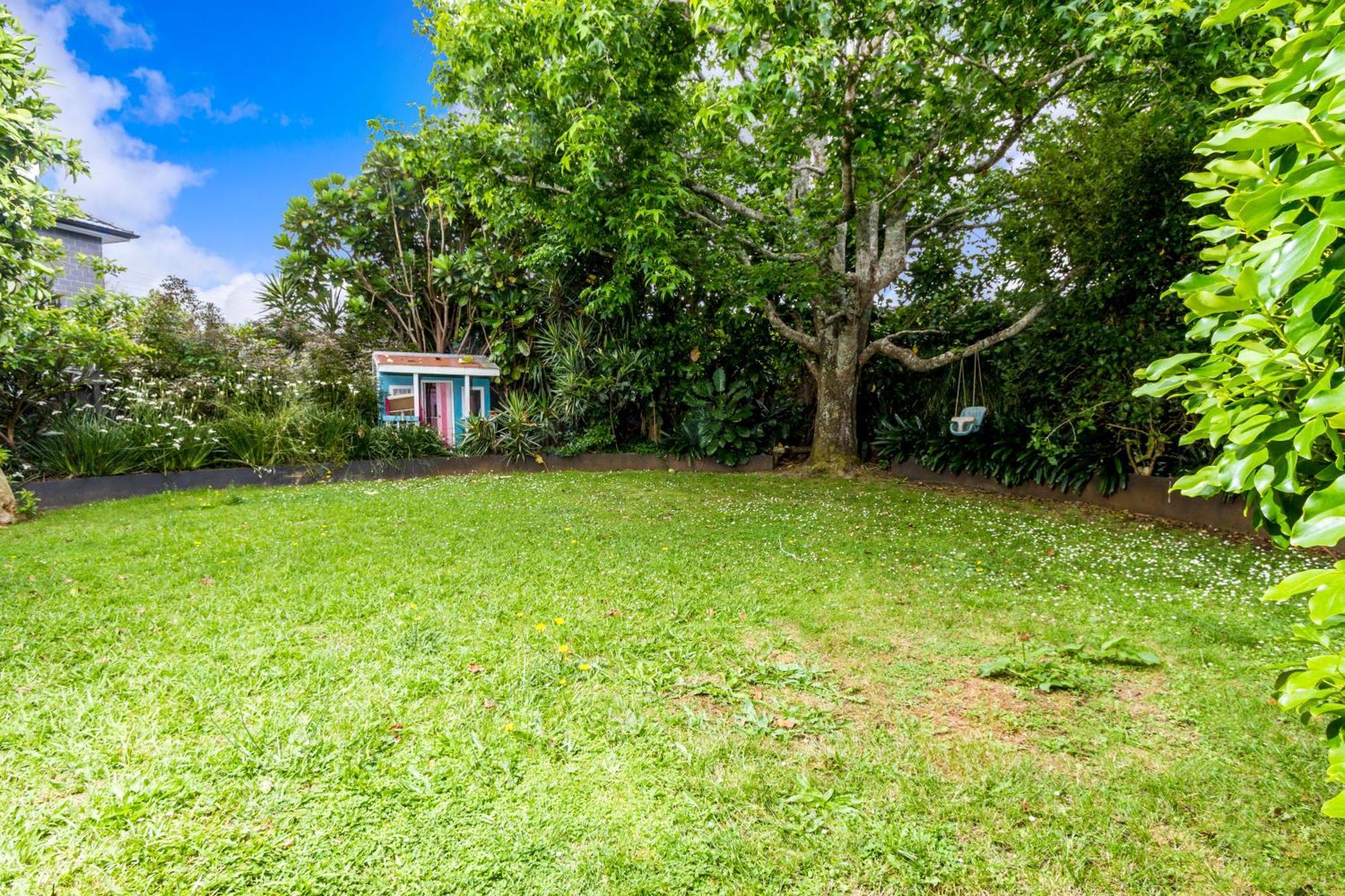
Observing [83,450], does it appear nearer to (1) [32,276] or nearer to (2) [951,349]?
(1) [32,276]

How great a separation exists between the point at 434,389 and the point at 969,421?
8.00 meters

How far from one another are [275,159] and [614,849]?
13612mm


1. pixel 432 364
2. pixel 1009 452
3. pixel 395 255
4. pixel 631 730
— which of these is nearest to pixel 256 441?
pixel 432 364

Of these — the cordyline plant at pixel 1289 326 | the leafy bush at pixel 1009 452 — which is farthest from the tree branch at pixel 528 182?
the cordyline plant at pixel 1289 326

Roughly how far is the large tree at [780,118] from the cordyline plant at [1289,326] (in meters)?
3.52

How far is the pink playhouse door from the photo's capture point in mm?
9625

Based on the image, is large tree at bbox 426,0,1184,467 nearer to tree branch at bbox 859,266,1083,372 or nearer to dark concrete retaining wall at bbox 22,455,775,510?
tree branch at bbox 859,266,1083,372

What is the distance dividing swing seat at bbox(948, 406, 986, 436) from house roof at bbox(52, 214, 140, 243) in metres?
16.2

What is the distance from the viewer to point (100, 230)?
1234 centimetres

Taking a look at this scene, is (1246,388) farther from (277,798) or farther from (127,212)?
(127,212)

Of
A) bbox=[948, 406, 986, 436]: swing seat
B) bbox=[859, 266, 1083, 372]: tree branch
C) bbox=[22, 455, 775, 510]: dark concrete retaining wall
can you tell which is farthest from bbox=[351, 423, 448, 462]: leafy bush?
bbox=[948, 406, 986, 436]: swing seat

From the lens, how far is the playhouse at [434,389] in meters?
9.26

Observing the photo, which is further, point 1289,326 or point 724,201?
point 724,201

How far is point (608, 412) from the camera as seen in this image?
991 cm
